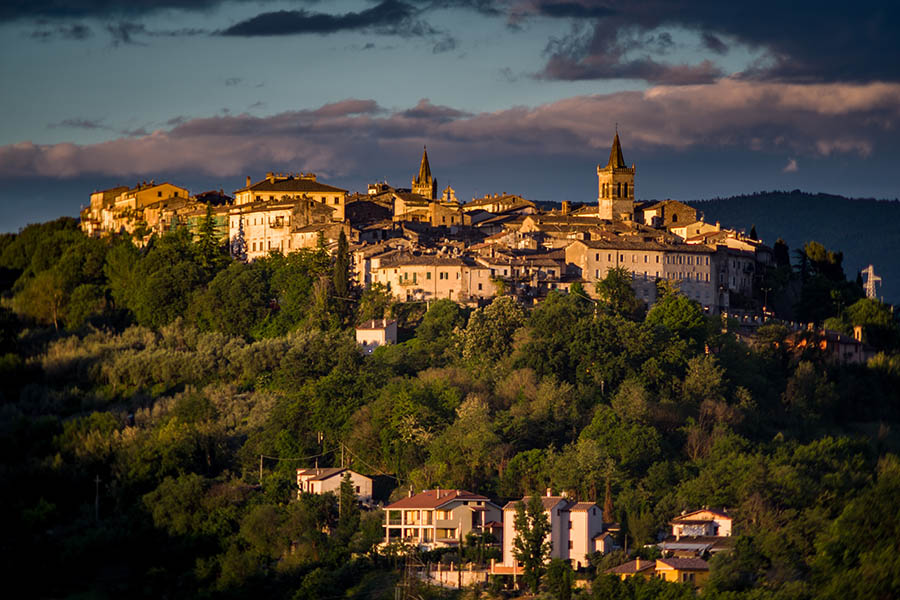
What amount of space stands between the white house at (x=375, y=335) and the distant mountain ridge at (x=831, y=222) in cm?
6310

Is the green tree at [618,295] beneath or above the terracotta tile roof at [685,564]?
above

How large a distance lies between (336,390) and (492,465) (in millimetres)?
8325

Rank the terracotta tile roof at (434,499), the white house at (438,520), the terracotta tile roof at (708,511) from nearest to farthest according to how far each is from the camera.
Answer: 1. the white house at (438,520)
2. the terracotta tile roof at (434,499)
3. the terracotta tile roof at (708,511)

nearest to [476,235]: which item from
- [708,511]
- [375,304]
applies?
[375,304]

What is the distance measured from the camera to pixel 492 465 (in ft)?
193

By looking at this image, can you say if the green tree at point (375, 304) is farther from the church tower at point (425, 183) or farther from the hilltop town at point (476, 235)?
the church tower at point (425, 183)

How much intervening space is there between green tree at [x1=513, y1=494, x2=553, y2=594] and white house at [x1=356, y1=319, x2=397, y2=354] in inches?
770

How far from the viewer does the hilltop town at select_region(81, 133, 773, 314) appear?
73312mm

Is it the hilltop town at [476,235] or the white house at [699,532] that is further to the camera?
the hilltop town at [476,235]

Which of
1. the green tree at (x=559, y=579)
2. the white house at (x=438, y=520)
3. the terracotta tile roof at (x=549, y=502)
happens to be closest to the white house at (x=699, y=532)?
the terracotta tile roof at (x=549, y=502)

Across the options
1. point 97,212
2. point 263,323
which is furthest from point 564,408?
point 97,212

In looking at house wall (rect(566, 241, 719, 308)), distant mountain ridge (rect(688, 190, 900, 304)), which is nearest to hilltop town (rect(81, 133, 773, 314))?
house wall (rect(566, 241, 719, 308))

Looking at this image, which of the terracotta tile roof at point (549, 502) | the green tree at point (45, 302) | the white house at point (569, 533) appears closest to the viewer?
the white house at point (569, 533)

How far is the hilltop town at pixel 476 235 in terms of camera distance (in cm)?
7331
